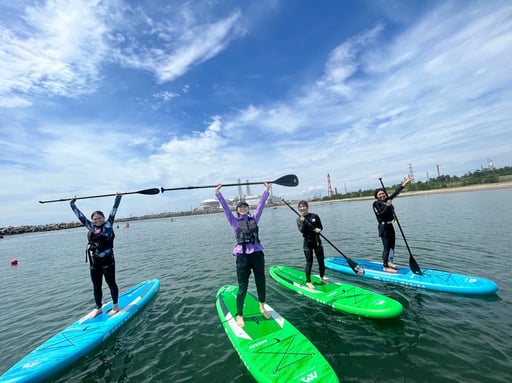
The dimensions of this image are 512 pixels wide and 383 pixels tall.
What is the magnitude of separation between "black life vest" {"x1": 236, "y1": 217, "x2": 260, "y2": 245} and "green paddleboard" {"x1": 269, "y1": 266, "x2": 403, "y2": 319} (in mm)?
3090

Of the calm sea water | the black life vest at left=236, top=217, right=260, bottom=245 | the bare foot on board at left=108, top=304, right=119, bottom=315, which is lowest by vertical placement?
the calm sea water

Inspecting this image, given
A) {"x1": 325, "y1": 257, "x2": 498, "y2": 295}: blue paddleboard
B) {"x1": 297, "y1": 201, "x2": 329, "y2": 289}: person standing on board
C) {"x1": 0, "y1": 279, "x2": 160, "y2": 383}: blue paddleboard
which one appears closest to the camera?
{"x1": 0, "y1": 279, "x2": 160, "y2": 383}: blue paddleboard

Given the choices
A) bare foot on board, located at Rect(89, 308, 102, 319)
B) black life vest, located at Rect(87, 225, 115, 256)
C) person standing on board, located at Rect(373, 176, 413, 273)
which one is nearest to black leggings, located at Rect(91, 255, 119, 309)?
black life vest, located at Rect(87, 225, 115, 256)

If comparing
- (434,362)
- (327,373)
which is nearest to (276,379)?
(327,373)

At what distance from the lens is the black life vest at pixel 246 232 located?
17.4ft

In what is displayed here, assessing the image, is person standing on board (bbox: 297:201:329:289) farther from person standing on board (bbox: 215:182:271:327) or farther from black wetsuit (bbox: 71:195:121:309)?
black wetsuit (bbox: 71:195:121:309)

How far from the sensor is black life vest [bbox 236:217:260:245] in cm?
531

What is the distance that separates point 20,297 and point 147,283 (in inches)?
269

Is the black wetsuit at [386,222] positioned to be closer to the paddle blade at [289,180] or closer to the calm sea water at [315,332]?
the calm sea water at [315,332]

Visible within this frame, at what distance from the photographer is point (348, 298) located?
21.1 ft

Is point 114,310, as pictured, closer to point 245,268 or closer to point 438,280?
point 245,268

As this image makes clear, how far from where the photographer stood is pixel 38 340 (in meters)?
6.58

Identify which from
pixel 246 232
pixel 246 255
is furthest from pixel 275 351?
pixel 246 232

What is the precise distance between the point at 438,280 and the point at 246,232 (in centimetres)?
649
